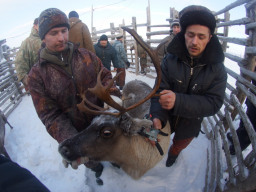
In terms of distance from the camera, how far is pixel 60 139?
2.05m

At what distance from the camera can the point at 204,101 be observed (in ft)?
5.60

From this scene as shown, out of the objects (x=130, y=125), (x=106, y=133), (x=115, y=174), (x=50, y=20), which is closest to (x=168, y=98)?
(x=130, y=125)

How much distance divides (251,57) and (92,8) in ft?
82.7

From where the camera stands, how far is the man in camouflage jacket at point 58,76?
6.26 feet

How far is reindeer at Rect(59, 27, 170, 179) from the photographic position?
1927mm

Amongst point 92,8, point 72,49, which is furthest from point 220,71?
point 92,8

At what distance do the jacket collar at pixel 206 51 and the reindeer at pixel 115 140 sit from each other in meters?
0.37

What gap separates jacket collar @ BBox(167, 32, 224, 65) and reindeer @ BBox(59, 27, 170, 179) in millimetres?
366

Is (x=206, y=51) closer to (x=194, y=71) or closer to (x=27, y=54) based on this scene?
(x=194, y=71)

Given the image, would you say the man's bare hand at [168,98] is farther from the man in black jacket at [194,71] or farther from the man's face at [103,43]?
the man's face at [103,43]

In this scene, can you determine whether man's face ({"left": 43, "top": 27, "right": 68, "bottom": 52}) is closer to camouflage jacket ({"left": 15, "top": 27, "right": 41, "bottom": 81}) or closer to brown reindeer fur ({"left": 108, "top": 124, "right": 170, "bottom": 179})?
brown reindeer fur ({"left": 108, "top": 124, "right": 170, "bottom": 179})

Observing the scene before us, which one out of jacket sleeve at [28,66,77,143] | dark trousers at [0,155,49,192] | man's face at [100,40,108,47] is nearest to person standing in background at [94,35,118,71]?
man's face at [100,40,108,47]

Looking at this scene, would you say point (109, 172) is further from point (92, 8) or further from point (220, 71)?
point (92, 8)

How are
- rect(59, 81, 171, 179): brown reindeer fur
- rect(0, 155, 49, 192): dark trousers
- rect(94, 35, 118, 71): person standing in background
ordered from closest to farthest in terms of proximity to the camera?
rect(0, 155, 49, 192): dark trousers → rect(59, 81, 171, 179): brown reindeer fur → rect(94, 35, 118, 71): person standing in background
